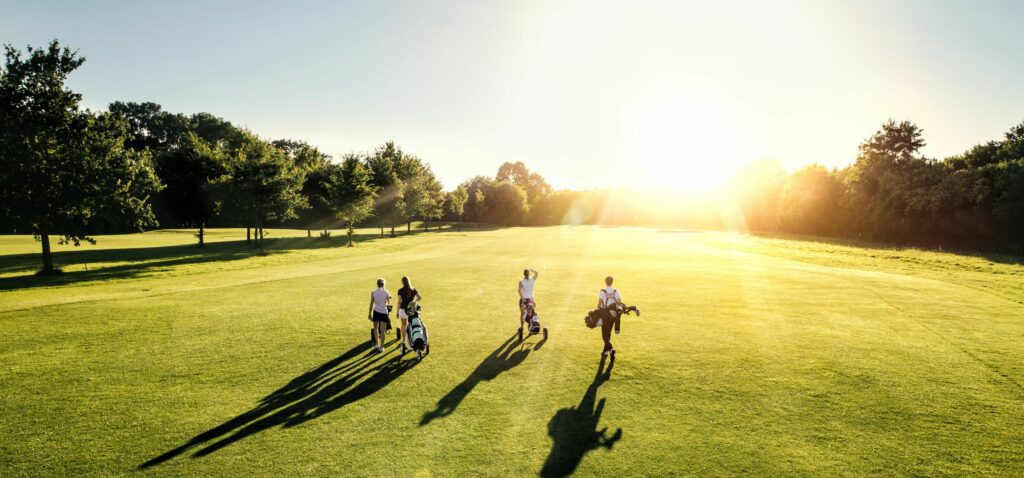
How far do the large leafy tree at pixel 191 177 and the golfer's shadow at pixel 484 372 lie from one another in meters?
47.3

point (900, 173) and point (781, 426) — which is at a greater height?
point (900, 173)

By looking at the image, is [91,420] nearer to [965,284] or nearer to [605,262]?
[605,262]

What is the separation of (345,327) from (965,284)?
114 ft

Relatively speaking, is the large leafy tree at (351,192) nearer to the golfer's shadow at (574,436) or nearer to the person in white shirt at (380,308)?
the person in white shirt at (380,308)

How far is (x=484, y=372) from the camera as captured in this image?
11.5 m

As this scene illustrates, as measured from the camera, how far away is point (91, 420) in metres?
8.59

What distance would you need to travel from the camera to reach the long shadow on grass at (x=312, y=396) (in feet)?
26.2

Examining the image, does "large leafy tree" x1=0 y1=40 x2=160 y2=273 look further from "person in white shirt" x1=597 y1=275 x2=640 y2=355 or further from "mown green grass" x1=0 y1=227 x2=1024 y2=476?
"person in white shirt" x1=597 y1=275 x2=640 y2=355

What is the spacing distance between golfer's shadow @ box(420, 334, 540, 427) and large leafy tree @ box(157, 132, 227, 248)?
47342 mm

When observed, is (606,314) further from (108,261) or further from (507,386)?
(108,261)

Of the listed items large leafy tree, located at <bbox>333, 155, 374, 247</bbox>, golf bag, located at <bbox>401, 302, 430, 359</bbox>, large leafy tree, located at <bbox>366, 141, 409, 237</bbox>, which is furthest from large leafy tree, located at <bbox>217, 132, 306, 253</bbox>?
golf bag, located at <bbox>401, 302, 430, 359</bbox>

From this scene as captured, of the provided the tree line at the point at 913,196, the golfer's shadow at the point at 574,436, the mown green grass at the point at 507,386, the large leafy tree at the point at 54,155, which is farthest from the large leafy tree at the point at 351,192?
the tree line at the point at 913,196

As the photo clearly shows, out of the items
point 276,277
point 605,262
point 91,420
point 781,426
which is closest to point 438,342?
point 91,420

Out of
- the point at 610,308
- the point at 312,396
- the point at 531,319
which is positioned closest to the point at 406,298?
the point at 312,396
